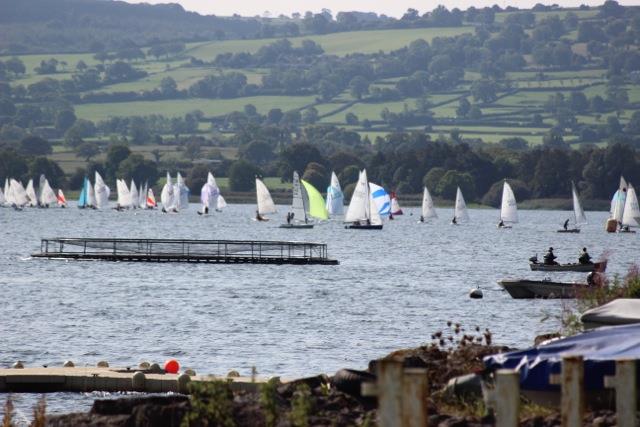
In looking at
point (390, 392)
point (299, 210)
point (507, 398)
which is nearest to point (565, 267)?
point (299, 210)

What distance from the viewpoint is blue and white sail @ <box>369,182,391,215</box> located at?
5960 inches

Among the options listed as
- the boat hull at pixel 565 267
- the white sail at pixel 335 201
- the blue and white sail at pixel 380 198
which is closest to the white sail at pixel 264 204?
the white sail at pixel 335 201

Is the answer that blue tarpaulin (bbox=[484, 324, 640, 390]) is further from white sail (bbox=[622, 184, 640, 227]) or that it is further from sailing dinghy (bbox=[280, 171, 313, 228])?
white sail (bbox=[622, 184, 640, 227])

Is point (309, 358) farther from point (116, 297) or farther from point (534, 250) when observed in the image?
point (534, 250)

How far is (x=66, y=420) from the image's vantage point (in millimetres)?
26844

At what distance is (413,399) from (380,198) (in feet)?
454

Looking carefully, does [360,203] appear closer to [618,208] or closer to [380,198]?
[380,198]

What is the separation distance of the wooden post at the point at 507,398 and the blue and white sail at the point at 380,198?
127981mm

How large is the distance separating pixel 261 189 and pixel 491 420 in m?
136

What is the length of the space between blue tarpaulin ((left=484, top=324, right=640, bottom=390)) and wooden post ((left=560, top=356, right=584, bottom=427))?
13.7 ft

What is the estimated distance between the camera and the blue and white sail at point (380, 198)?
15138cm

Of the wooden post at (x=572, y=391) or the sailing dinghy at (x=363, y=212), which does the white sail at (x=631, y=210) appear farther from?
the wooden post at (x=572, y=391)

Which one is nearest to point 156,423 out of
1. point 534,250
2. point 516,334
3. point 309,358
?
point 309,358

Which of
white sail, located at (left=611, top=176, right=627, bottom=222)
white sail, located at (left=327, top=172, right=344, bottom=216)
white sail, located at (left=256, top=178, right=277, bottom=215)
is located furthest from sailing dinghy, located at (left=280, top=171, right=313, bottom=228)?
white sail, located at (left=611, top=176, right=627, bottom=222)
